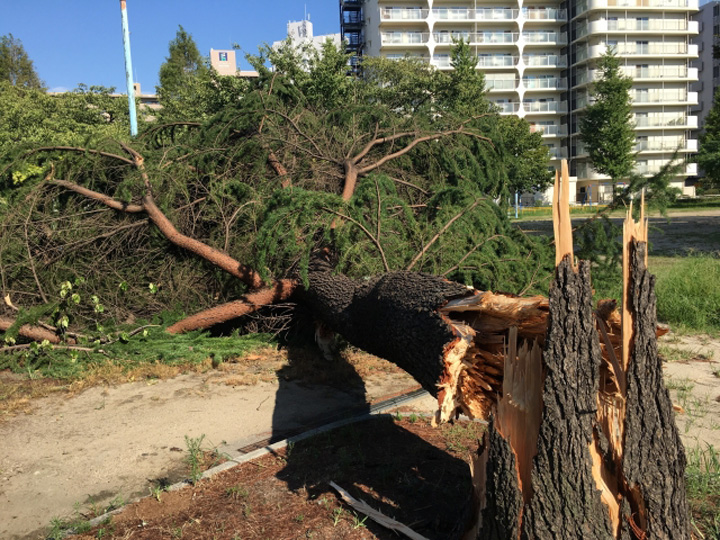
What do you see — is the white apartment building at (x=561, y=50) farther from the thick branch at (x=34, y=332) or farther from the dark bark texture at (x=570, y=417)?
the dark bark texture at (x=570, y=417)

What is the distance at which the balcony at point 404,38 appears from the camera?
51781 millimetres

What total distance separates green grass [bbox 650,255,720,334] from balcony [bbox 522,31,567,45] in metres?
51.0

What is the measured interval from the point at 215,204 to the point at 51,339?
207 centimetres

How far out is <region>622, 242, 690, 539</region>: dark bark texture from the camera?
202 centimetres

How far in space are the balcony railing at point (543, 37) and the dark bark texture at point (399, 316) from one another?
54742mm

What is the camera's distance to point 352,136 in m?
7.20

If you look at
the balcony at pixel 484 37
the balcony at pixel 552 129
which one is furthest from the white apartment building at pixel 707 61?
the balcony at pixel 484 37

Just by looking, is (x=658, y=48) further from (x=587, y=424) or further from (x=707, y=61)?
(x=587, y=424)

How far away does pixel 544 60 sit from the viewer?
176 feet

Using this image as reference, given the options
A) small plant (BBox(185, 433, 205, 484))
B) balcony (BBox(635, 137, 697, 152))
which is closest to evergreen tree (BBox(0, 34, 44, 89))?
small plant (BBox(185, 433, 205, 484))

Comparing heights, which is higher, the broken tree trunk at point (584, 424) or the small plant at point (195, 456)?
the broken tree trunk at point (584, 424)

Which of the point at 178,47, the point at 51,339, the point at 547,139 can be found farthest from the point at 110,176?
the point at 547,139

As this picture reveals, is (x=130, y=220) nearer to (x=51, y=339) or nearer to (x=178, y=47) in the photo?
(x=51, y=339)

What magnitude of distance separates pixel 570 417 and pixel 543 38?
5790cm
